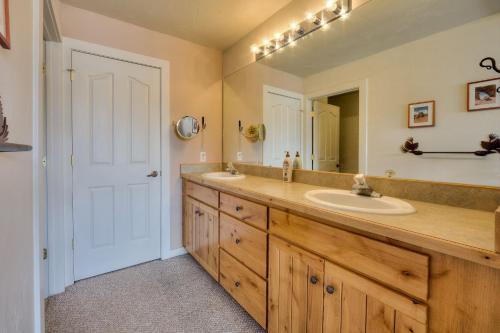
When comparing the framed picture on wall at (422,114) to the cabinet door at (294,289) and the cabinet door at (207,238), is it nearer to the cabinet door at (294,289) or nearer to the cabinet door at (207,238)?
the cabinet door at (294,289)

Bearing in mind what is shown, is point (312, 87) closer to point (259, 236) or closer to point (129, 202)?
point (259, 236)

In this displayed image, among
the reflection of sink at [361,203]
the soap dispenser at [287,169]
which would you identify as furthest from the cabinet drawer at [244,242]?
the soap dispenser at [287,169]

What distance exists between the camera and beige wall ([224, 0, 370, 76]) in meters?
1.70

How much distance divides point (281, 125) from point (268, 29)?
35.5 inches

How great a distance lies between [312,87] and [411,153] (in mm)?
835

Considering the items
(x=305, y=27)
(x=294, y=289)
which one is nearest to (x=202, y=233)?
(x=294, y=289)

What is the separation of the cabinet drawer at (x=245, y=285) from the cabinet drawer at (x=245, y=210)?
12.7 inches

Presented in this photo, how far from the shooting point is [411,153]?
1.21 meters

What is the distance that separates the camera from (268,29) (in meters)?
2.10

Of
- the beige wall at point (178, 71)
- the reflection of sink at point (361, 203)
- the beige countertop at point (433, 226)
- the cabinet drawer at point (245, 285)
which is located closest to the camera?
the beige countertop at point (433, 226)

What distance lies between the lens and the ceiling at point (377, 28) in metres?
1.05

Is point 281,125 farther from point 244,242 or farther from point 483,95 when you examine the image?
point 483,95

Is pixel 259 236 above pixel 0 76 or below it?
below

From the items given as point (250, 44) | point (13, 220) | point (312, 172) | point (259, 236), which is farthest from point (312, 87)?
point (13, 220)
